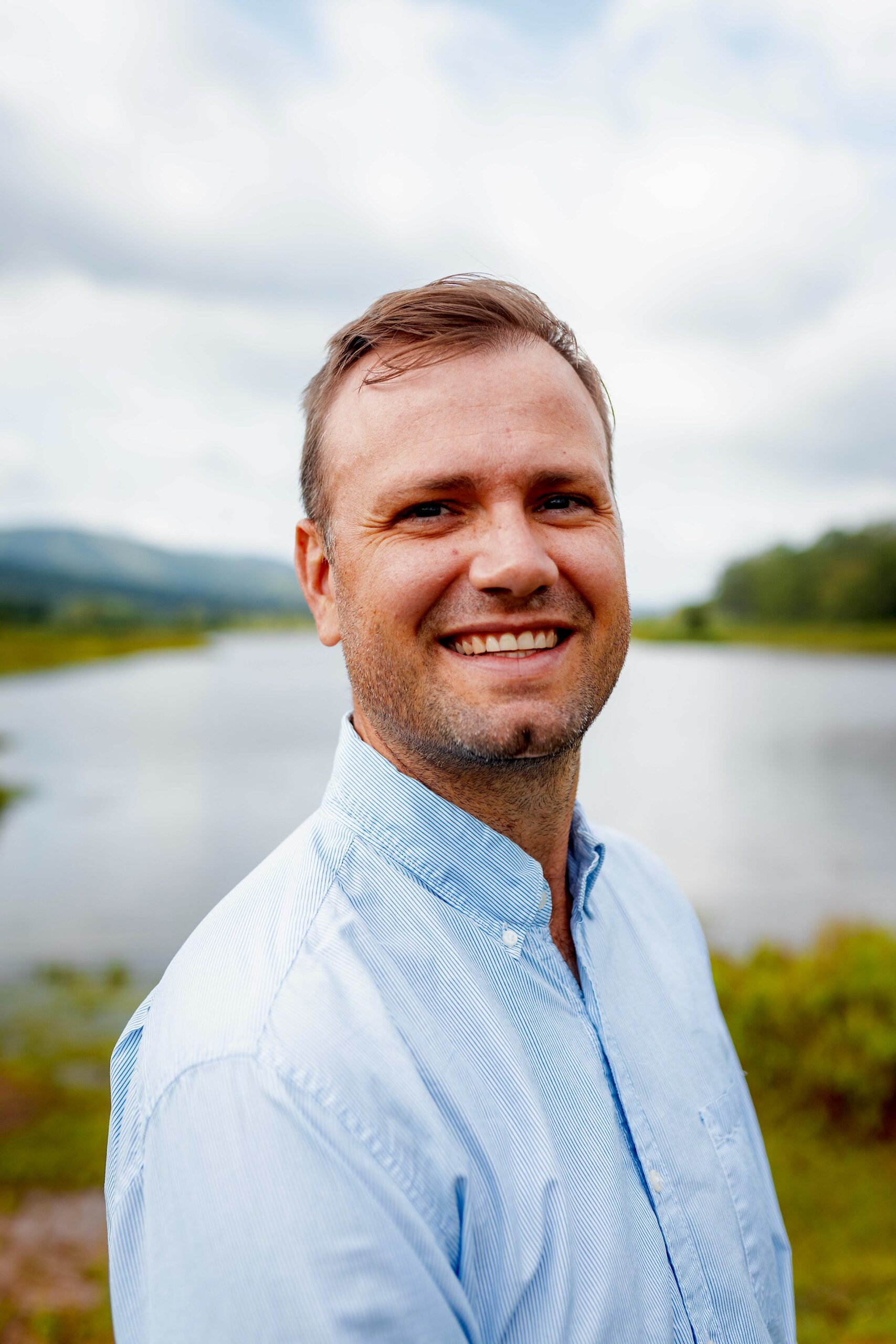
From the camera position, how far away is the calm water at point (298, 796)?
1681cm

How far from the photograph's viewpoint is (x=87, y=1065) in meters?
8.00

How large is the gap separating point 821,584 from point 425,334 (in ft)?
196

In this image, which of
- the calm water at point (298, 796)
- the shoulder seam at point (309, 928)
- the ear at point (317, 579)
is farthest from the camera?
the calm water at point (298, 796)

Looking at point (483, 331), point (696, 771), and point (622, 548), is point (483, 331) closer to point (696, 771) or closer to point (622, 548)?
point (622, 548)

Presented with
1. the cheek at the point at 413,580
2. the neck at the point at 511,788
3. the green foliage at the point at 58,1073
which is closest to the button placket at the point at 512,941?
the neck at the point at 511,788

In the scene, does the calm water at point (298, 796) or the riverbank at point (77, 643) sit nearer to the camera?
the calm water at point (298, 796)

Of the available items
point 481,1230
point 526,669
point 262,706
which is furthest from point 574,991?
point 262,706

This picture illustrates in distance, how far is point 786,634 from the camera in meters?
69.6

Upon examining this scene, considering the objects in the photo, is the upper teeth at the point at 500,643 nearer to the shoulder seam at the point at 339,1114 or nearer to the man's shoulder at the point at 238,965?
the man's shoulder at the point at 238,965

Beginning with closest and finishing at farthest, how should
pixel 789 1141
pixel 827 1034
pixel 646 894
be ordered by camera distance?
pixel 646 894 → pixel 789 1141 → pixel 827 1034

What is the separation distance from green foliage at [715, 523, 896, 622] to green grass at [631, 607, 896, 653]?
2360mm

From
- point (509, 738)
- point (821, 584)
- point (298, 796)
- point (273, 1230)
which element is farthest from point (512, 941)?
point (821, 584)

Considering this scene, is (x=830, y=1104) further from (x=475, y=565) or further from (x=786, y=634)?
(x=786, y=634)

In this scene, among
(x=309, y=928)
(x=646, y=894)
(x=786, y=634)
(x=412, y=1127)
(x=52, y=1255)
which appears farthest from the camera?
(x=786, y=634)
